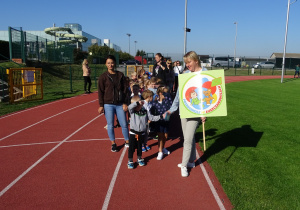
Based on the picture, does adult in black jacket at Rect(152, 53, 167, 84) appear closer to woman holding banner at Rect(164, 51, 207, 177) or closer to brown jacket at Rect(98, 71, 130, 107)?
brown jacket at Rect(98, 71, 130, 107)

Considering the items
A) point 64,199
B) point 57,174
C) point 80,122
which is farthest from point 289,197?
point 80,122

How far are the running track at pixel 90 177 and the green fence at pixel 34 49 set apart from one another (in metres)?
17.5

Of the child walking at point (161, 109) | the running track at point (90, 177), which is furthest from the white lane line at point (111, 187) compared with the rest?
the child walking at point (161, 109)

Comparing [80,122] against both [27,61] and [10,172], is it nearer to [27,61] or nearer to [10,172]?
[10,172]

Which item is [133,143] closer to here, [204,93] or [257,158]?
[204,93]

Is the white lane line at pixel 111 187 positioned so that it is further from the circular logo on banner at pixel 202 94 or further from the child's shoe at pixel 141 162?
the circular logo on banner at pixel 202 94

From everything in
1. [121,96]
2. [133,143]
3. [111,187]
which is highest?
[121,96]

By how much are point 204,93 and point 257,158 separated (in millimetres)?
1976

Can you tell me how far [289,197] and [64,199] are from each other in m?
Result: 3.30

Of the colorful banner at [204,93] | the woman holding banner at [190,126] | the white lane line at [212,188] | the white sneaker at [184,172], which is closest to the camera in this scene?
the white lane line at [212,188]

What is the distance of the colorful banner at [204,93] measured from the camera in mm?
4277

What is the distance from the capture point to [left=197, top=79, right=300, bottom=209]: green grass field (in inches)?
146

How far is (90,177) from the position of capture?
4.46 metres

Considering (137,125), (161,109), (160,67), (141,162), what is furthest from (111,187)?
(160,67)
